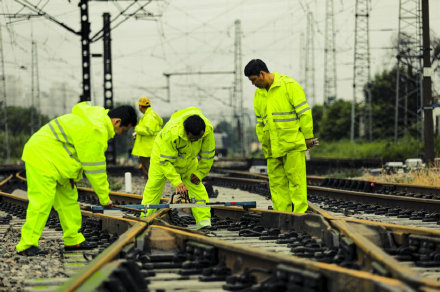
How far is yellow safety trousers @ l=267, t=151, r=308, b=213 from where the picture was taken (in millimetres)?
7750

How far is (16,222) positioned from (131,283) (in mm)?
5951

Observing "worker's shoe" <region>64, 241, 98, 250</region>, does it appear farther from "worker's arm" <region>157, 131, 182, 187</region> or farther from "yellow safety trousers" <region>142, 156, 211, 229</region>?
"yellow safety trousers" <region>142, 156, 211, 229</region>

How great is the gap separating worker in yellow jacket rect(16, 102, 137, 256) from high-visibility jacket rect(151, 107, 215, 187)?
3.38 ft

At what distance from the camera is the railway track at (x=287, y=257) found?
347cm

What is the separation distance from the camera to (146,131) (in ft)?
36.6

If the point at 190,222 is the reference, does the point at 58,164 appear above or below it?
above

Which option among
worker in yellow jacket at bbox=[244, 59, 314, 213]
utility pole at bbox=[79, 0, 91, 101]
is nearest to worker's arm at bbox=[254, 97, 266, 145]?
worker in yellow jacket at bbox=[244, 59, 314, 213]

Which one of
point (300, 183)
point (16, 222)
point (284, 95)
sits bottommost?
point (16, 222)

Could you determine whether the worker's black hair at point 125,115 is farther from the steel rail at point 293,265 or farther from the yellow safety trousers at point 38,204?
the steel rail at point 293,265

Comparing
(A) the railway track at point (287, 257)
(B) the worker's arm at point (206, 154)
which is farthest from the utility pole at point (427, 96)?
(A) the railway track at point (287, 257)

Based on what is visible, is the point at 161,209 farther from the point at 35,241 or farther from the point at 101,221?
the point at 35,241

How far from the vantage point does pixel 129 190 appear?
1454 centimetres

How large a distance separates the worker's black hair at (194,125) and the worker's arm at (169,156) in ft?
1.28

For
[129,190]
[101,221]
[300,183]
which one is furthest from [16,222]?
[129,190]
